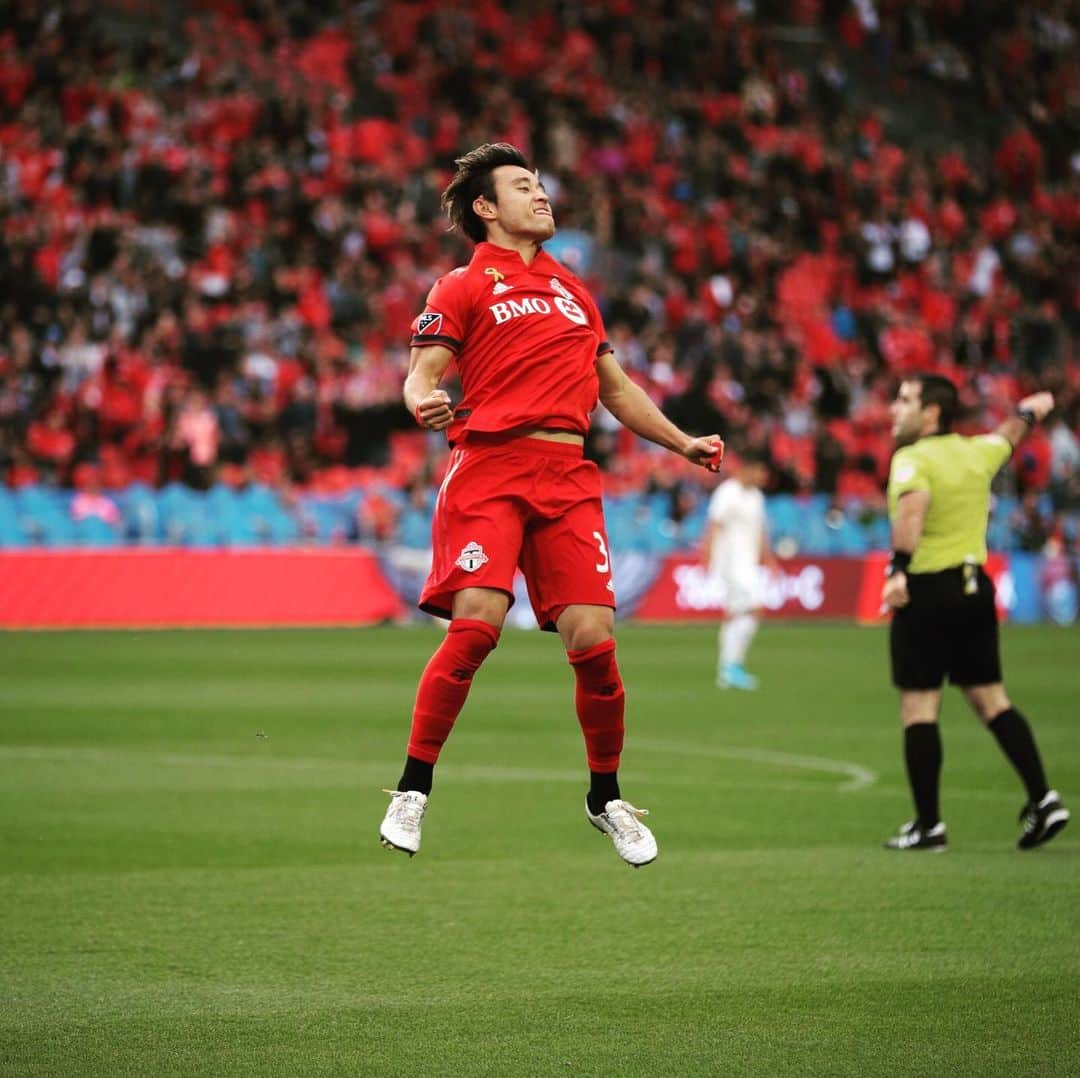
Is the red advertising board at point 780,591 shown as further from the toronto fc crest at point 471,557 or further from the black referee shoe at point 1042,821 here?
→ the toronto fc crest at point 471,557

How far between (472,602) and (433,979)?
1229mm

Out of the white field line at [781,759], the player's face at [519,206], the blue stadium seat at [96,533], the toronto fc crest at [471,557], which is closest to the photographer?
the toronto fc crest at [471,557]

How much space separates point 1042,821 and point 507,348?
4158 mm

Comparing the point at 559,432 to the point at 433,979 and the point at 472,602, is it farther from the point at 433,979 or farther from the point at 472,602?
the point at 433,979

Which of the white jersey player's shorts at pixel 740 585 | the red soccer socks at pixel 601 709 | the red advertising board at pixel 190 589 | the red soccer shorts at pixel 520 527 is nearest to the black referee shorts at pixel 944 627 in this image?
the red soccer socks at pixel 601 709

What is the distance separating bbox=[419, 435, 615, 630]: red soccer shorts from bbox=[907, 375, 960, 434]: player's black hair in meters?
3.33

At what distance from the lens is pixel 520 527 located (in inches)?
250

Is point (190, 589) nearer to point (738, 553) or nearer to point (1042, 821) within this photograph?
point (738, 553)

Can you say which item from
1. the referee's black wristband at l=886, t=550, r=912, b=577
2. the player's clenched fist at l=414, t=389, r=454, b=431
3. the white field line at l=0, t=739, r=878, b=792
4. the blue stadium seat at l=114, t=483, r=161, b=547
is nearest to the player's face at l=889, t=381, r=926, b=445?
the referee's black wristband at l=886, t=550, r=912, b=577

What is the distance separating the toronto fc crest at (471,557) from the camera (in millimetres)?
6230

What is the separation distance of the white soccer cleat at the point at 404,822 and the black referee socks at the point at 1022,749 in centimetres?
409

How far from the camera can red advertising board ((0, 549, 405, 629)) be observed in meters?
24.4

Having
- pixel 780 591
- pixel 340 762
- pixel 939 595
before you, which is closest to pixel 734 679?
pixel 340 762

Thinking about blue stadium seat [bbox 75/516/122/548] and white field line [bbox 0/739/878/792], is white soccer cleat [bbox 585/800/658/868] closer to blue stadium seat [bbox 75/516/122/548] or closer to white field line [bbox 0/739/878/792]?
white field line [bbox 0/739/878/792]
